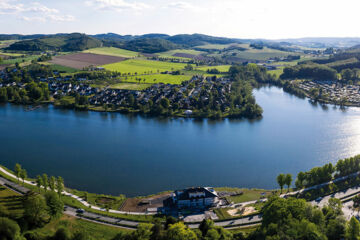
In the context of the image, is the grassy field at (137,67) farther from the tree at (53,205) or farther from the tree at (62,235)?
the tree at (62,235)

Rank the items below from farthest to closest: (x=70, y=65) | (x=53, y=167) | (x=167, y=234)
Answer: (x=70, y=65) → (x=53, y=167) → (x=167, y=234)

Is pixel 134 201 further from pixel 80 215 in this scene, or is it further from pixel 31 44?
pixel 31 44

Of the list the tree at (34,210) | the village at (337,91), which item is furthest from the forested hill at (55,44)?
the tree at (34,210)

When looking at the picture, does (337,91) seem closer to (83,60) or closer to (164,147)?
(164,147)

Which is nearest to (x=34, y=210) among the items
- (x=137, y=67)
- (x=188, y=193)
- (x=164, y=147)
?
(x=188, y=193)

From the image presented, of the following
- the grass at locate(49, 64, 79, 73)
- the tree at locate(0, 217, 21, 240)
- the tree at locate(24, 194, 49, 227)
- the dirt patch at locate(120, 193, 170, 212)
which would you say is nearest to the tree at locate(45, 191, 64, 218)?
the tree at locate(24, 194, 49, 227)

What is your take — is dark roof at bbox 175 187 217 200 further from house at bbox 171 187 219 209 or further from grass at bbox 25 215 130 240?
grass at bbox 25 215 130 240

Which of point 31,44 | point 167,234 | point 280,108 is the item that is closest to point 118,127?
point 167,234
